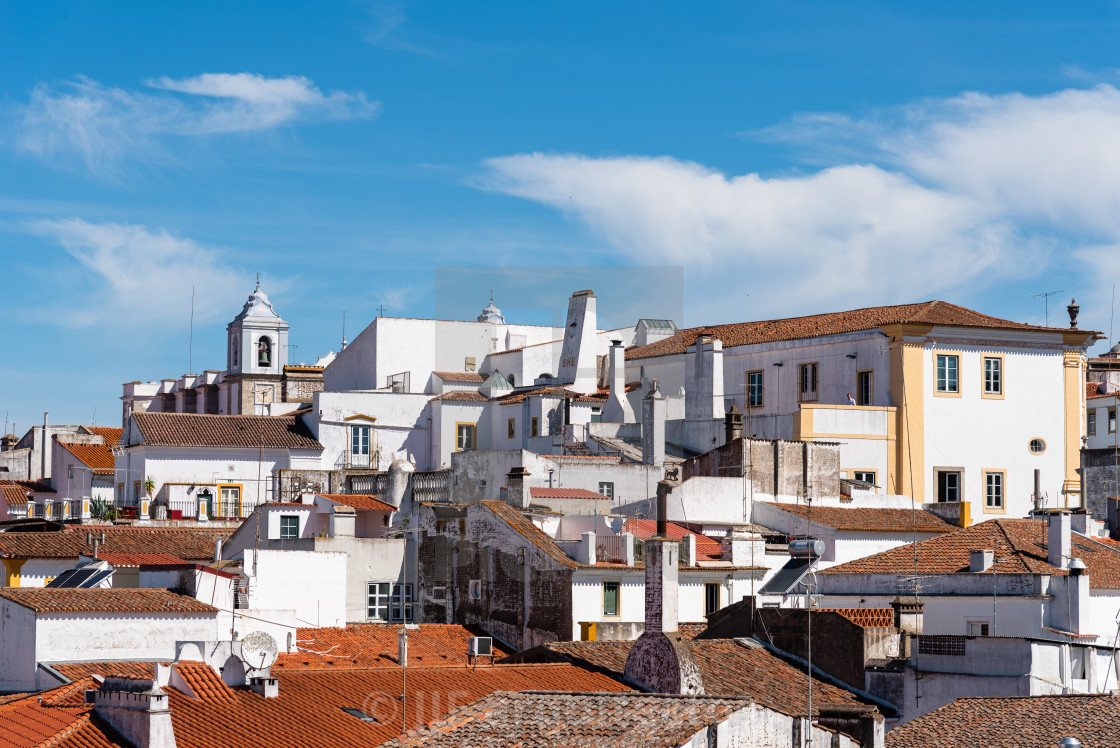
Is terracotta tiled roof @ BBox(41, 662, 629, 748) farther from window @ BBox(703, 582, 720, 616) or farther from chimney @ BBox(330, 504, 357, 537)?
chimney @ BBox(330, 504, 357, 537)

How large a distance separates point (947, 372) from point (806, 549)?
15.0 meters

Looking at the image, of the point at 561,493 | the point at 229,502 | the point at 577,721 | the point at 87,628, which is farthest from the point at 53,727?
the point at 229,502

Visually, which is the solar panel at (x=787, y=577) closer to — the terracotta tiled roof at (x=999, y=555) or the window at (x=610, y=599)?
the terracotta tiled roof at (x=999, y=555)

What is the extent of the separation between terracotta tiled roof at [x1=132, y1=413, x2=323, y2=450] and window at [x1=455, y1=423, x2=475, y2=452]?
187 inches

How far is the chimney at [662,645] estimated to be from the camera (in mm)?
24641

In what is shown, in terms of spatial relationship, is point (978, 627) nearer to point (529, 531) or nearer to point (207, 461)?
point (529, 531)

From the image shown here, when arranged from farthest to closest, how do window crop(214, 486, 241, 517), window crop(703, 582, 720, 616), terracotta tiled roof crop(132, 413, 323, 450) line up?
terracotta tiled roof crop(132, 413, 323, 450) < window crop(214, 486, 241, 517) < window crop(703, 582, 720, 616)

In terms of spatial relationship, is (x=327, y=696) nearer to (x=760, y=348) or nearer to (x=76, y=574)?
(x=76, y=574)

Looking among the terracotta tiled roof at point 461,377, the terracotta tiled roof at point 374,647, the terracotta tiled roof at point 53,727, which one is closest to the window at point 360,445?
the terracotta tiled roof at point 461,377

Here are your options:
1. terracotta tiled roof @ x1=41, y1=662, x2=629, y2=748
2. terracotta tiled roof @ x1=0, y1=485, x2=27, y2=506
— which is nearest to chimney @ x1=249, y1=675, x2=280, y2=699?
terracotta tiled roof @ x1=41, y1=662, x2=629, y2=748

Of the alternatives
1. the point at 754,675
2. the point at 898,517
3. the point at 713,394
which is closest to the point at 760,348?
the point at 713,394

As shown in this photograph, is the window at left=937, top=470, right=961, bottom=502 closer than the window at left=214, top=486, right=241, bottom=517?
Yes

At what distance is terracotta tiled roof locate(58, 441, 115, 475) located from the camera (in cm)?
5694

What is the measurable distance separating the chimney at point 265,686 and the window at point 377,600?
14.5 meters
